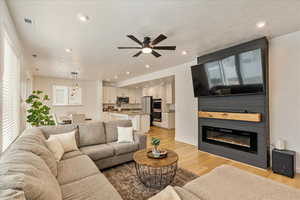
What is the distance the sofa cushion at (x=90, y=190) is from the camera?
1.29m

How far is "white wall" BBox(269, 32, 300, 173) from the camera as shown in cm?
257

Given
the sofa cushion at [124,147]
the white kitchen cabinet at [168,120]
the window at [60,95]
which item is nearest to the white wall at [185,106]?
the sofa cushion at [124,147]

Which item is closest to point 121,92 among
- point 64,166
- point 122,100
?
point 122,100

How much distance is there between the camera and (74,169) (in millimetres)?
1831

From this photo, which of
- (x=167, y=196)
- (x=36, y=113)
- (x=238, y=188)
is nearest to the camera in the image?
(x=167, y=196)

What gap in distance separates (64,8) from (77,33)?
71cm

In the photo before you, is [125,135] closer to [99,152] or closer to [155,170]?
[99,152]

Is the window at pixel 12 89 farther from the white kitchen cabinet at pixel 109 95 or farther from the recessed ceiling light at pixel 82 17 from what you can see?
the white kitchen cabinet at pixel 109 95

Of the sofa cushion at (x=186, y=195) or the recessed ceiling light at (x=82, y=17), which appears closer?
the sofa cushion at (x=186, y=195)

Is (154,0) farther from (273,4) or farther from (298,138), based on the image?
(298,138)

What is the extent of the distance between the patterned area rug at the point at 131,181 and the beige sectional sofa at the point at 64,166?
7.3 inches

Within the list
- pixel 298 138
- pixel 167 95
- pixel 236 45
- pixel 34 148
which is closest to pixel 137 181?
pixel 34 148

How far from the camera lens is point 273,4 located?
73.0 inches

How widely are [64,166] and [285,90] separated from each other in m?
4.10
